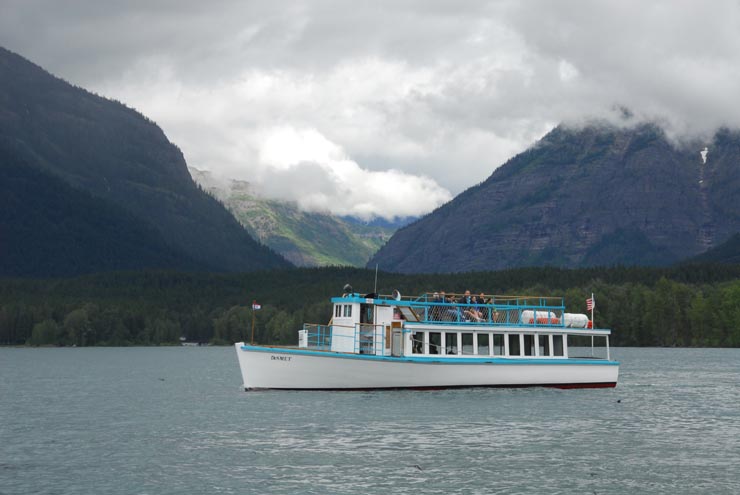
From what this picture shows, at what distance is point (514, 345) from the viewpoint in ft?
211

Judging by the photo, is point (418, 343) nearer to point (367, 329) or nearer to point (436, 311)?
point (436, 311)

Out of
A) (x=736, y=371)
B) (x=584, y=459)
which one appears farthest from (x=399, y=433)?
(x=736, y=371)

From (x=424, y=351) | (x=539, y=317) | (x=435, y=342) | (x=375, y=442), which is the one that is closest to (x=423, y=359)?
(x=424, y=351)

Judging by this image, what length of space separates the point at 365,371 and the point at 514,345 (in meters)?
12.6

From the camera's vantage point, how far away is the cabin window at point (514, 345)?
64.2 m

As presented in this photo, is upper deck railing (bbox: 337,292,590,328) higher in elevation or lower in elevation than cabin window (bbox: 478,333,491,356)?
higher

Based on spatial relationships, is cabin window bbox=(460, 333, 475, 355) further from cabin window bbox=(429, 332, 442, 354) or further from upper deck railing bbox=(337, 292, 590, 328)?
cabin window bbox=(429, 332, 442, 354)

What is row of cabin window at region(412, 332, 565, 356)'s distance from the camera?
6084cm

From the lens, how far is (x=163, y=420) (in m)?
53.0

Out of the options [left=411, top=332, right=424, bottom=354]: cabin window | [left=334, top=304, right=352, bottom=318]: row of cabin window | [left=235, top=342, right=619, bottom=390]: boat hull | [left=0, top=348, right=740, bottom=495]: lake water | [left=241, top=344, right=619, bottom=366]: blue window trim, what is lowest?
[left=0, top=348, right=740, bottom=495]: lake water

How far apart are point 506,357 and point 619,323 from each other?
13696 cm

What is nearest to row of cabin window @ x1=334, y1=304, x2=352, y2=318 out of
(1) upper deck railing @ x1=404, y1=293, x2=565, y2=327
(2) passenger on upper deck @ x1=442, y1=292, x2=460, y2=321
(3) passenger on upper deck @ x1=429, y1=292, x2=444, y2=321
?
(1) upper deck railing @ x1=404, y1=293, x2=565, y2=327

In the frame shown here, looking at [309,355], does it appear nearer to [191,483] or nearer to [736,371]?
[191,483]

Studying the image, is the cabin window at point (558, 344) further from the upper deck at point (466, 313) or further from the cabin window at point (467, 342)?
the cabin window at point (467, 342)
